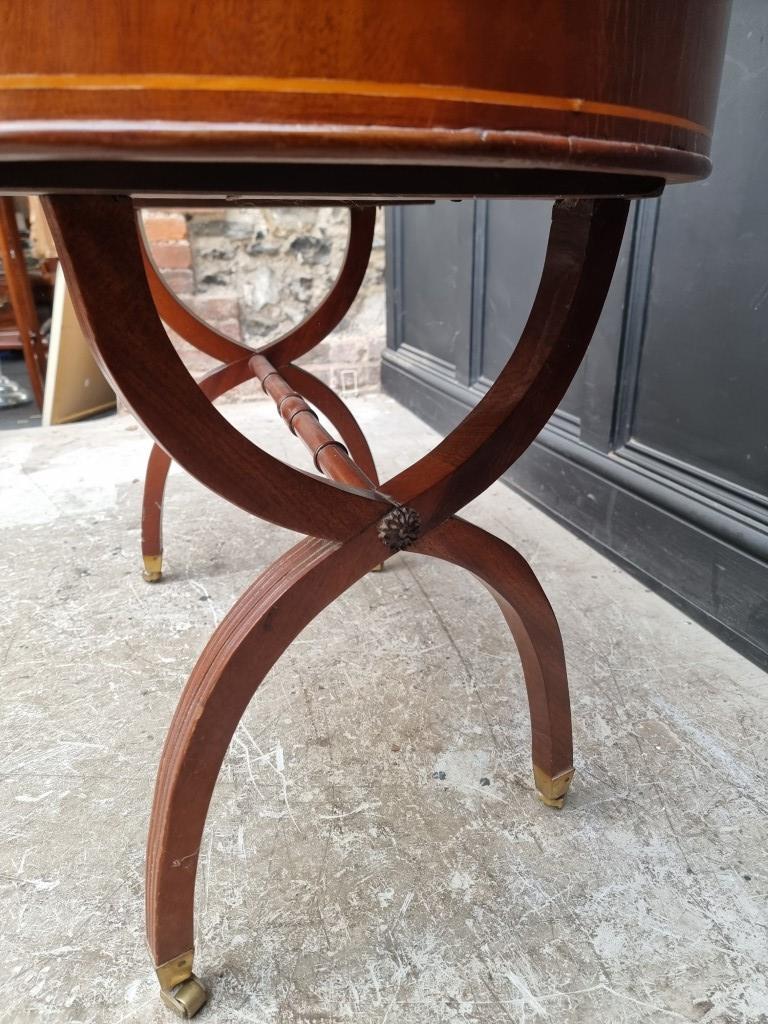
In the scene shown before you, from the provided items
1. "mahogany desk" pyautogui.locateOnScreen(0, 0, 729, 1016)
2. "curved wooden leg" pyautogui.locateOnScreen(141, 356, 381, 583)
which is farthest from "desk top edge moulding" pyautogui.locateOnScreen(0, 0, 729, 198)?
"curved wooden leg" pyautogui.locateOnScreen(141, 356, 381, 583)

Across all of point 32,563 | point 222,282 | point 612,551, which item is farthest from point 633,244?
A: point 222,282

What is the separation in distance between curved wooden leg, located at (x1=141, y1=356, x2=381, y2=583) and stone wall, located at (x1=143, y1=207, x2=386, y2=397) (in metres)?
1.36

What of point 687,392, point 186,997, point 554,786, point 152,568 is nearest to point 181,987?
point 186,997

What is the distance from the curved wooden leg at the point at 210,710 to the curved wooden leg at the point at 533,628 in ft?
0.35

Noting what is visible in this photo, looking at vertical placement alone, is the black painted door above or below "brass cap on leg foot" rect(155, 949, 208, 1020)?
above

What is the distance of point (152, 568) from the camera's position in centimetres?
151

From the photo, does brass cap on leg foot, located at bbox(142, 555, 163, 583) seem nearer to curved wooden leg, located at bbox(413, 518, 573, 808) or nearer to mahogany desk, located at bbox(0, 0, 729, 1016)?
mahogany desk, located at bbox(0, 0, 729, 1016)

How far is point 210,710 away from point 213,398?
0.95 m

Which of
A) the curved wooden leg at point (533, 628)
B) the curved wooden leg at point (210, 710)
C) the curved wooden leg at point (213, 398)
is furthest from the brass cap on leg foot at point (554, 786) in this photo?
the curved wooden leg at point (213, 398)

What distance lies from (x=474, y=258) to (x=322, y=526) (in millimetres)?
1671

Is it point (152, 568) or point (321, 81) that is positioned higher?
point (321, 81)

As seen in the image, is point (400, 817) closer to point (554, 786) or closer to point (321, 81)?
point (554, 786)

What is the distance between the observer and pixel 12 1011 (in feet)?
2.23

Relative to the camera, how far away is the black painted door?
116 cm
